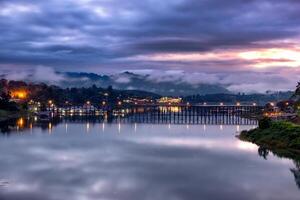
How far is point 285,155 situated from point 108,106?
141m

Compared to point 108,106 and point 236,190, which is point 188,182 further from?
point 108,106

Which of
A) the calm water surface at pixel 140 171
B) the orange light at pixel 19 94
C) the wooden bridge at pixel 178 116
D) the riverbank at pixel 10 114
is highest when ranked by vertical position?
the orange light at pixel 19 94

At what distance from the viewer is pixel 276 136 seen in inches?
2146


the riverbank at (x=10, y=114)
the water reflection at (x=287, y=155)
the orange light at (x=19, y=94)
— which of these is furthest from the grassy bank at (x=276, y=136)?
the orange light at (x=19, y=94)

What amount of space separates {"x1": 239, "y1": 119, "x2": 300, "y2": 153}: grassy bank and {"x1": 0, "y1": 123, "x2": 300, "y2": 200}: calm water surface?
207 cm

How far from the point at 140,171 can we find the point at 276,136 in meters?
22.9

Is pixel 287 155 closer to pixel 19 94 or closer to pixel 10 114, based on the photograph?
pixel 10 114

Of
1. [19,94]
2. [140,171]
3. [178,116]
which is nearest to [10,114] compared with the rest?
[178,116]

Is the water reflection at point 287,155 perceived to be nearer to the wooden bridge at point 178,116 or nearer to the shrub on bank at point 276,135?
the shrub on bank at point 276,135

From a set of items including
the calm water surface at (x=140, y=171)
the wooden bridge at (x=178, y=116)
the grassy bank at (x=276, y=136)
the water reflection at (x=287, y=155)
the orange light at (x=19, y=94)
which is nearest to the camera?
the calm water surface at (x=140, y=171)

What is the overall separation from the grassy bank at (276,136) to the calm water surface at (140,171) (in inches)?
81.3

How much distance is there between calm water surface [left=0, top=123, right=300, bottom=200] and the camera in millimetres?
28422

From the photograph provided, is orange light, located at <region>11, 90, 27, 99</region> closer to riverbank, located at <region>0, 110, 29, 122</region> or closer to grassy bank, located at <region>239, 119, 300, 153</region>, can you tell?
riverbank, located at <region>0, 110, 29, 122</region>

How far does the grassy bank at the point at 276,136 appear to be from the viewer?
164 feet
